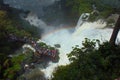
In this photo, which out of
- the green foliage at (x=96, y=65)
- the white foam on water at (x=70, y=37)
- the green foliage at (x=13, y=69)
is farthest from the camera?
the white foam on water at (x=70, y=37)

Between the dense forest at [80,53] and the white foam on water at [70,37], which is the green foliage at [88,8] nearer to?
the dense forest at [80,53]

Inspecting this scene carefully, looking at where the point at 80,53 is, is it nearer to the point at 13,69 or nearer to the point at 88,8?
the point at 13,69

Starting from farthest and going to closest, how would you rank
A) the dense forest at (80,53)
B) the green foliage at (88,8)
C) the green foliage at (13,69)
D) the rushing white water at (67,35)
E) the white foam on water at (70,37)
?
the green foliage at (88,8)
the rushing white water at (67,35)
the white foam on water at (70,37)
the green foliage at (13,69)
the dense forest at (80,53)

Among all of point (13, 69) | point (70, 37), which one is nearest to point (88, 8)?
point (70, 37)

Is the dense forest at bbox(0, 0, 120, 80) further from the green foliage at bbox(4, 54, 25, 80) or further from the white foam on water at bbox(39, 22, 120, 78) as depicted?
the white foam on water at bbox(39, 22, 120, 78)

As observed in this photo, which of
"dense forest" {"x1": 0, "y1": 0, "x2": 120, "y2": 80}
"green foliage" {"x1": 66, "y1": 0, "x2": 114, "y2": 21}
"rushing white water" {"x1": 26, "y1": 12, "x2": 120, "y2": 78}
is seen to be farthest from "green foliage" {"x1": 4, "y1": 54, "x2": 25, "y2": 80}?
"green foliage" {"x1": 66, "y1": 0, "x2": 114, "y2": 21}

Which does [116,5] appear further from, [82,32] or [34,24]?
Result: [34,24]

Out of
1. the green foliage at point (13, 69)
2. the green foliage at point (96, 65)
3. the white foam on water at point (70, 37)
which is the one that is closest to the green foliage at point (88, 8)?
the white foam on water at point (70, 37)
